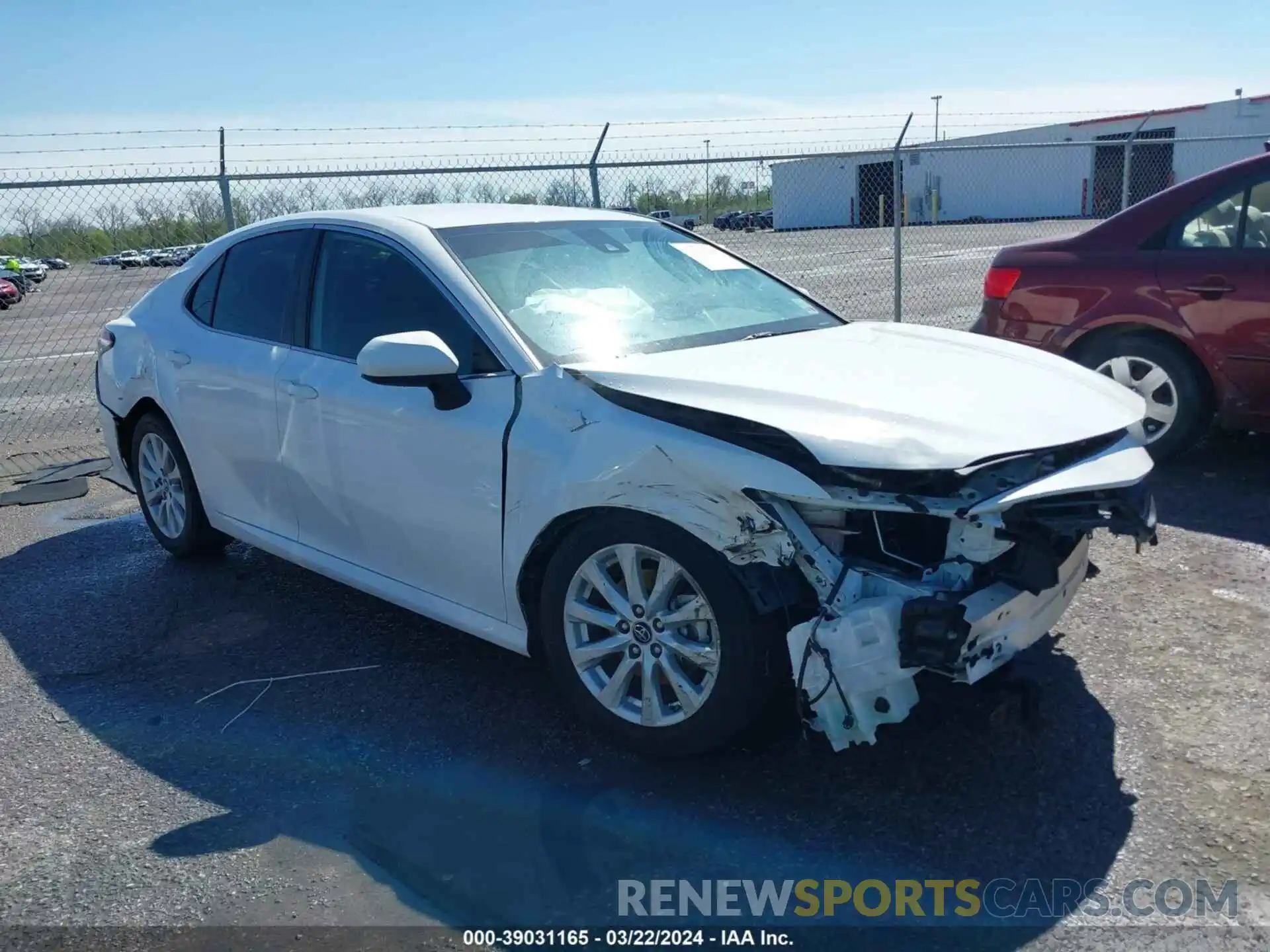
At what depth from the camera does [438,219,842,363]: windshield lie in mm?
3980

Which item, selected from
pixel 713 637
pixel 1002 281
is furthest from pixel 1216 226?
pixel 713 637

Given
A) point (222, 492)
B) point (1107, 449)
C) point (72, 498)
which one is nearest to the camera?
point (1107, 449)

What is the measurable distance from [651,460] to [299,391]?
1774 mm

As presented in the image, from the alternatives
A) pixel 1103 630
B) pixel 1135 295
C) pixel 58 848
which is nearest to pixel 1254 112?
pixel 1135 295

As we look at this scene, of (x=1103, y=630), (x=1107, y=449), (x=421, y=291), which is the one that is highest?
(x=421, y=291)

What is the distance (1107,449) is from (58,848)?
3.29 m

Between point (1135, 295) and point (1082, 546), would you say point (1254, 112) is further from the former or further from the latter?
point (1082, 546)

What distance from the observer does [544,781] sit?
3.48 meters

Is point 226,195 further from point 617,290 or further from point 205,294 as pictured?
point 617,290

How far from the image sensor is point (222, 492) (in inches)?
200

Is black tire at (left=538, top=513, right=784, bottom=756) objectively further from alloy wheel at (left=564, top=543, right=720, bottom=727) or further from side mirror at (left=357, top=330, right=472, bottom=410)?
side mirror at (left=357, top=330, right=472, bottom=410)

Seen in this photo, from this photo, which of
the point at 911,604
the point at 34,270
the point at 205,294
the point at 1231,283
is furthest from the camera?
the point at 34,270

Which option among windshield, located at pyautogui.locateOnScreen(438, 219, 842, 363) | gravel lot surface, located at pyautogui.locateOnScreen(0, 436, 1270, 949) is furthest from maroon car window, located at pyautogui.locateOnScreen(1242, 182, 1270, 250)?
windshield, located at pyautogui.locateOnScreen(438, 219, 842, 363)

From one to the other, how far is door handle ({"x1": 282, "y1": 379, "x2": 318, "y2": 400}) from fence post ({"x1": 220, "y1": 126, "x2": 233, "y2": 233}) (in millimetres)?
4432
